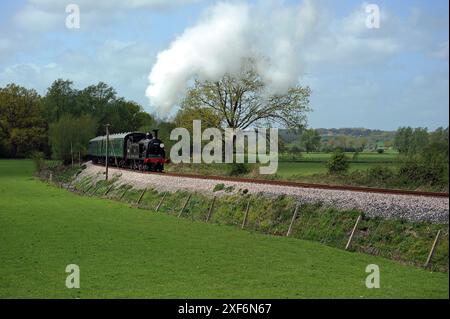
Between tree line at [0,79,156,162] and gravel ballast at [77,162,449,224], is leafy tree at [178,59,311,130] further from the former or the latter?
tree line at [0,79,156,162]

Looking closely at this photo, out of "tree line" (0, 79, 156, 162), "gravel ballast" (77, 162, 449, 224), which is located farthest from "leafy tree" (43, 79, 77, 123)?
"gravel ballast" (77, 162, 449, 224)

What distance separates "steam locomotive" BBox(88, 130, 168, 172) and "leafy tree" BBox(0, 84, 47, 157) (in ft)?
177

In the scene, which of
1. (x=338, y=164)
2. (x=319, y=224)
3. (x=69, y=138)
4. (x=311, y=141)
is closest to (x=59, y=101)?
(x=69, y=138)

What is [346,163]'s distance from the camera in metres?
35.1

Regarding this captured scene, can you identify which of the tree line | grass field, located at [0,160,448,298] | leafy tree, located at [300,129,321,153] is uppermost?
the tree line

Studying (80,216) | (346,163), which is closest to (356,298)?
(80,216)

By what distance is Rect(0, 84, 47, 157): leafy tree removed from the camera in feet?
355

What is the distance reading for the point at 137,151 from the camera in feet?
150

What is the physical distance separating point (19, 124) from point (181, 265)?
103 metres

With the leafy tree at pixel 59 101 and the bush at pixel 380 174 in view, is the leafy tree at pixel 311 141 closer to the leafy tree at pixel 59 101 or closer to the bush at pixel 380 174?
the bush at pixel 380 174
